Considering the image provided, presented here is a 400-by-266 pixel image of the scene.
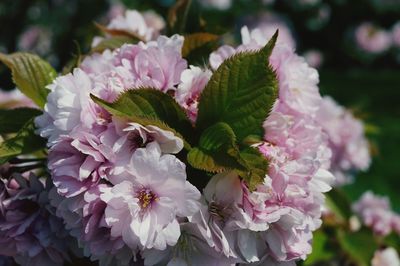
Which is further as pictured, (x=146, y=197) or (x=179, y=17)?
(x=179, y=17)

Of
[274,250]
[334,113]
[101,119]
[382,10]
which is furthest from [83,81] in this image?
[382,10]

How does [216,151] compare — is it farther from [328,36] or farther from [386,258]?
[328,36]

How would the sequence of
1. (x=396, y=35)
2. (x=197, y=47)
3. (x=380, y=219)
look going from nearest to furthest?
(x=197, y=47) < (x=380, y=219) < (x=396, y=35)

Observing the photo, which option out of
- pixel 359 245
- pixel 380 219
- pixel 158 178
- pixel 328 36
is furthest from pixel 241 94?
pixel 328 36

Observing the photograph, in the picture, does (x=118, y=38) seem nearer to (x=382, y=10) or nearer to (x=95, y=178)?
(x=95, y=178)

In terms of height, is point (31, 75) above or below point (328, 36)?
above

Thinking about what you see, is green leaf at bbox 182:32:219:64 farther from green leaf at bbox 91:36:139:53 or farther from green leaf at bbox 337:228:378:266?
green leaf at bbox 337:228:378:266
